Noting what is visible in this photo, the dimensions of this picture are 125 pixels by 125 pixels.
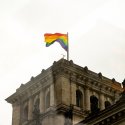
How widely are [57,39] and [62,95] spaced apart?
6.98 meters

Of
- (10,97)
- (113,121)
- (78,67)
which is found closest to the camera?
(113,121)

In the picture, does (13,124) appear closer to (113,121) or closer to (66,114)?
(66,114)

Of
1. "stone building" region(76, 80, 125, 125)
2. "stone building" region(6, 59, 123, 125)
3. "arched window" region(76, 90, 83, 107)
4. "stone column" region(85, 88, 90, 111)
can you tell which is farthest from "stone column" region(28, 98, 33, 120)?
"stone building" region(76, 80, 125, 125)

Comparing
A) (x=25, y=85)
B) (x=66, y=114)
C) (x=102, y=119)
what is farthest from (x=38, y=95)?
(x=102, y=119)

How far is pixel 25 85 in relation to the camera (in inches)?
2259

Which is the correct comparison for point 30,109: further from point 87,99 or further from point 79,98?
point 87,99

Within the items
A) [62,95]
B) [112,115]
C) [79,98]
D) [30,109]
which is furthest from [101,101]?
[112,115]

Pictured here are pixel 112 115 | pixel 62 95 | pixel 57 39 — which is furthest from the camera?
pixel 57 39

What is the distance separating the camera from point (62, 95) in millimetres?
51656

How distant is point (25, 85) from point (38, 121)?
23.4 ft

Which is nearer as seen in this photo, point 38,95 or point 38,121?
point 38,121

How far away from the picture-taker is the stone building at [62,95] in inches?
2029

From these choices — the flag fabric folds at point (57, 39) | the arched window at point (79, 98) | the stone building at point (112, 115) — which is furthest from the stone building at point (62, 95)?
the stone building at point (112, 115)

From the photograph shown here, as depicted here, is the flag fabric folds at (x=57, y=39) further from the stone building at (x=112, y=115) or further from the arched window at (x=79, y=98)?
the stone building at (x=112, y=115)
